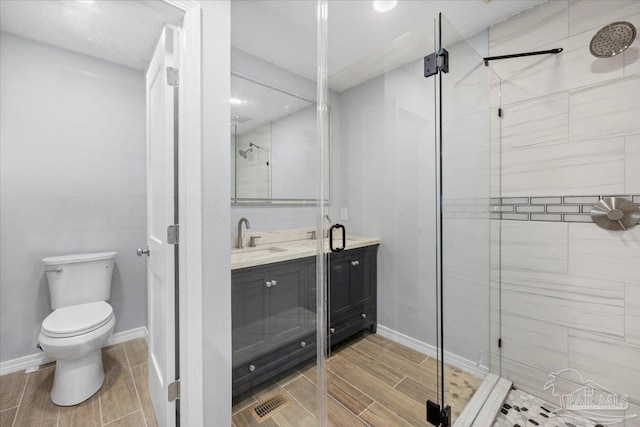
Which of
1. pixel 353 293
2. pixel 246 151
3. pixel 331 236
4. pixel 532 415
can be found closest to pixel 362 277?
pixel 353 293

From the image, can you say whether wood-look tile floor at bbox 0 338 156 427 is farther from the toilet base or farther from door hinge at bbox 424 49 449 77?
door hinge at bbox 424 49 449 77

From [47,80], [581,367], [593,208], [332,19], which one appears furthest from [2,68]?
[581,367]

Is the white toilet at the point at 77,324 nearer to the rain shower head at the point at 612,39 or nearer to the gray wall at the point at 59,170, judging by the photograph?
the gray wall at the point at 59,170

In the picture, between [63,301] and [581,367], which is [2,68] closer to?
[63,301]

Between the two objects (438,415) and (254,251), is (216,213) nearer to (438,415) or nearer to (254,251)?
(254,251)

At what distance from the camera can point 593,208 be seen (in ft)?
4.94

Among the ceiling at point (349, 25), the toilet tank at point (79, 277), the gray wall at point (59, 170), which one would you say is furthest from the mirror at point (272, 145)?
the toilet tank at point (79, 277)

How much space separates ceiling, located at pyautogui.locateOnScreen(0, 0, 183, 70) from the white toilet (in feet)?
3.75

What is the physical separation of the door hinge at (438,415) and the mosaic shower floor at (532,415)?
0.39 m

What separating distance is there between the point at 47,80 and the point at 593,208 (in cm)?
306

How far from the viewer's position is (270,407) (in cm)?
152

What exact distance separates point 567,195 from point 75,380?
2962 mm

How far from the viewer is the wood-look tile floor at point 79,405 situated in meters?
1.30

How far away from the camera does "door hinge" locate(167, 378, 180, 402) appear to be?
1.21 metres
